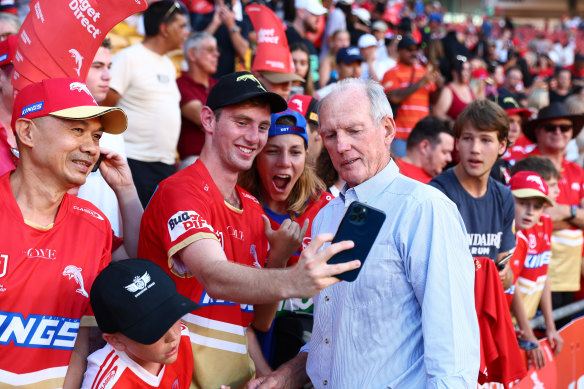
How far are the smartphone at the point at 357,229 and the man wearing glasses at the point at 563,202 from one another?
4.65 meters

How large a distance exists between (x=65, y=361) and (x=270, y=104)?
64.2 inches

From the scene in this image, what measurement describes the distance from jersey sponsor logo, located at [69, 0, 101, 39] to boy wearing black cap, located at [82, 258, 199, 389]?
1.37 metres

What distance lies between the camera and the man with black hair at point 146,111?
593 cm

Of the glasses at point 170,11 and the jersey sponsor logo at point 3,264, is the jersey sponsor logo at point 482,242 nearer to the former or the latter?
the jersey sponsor logo at point 3,264

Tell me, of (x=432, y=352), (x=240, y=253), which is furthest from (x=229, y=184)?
(x=432, y=352)

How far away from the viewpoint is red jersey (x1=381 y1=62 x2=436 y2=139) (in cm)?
929

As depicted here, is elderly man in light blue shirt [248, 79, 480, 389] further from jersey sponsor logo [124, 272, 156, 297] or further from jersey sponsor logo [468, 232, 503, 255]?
jersey sponsor logo [468, 232, 503, 255]

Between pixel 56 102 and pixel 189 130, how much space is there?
3982 millimetres

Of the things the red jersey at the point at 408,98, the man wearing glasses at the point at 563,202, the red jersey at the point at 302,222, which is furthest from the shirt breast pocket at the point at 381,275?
the red jersey at the point at 408,98

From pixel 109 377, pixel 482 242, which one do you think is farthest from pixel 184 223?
pixel 482 242

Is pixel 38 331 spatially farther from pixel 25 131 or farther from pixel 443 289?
pixel 443 289

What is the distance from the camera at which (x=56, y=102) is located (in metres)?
2.68

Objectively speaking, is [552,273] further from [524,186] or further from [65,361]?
[65,361]

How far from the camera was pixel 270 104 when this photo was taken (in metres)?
3.40
